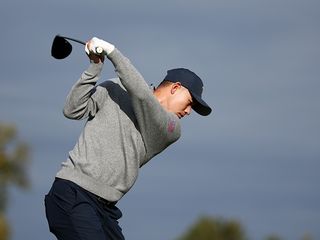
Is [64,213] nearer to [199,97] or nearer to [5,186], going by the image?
[199,97]

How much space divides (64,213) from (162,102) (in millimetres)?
1252

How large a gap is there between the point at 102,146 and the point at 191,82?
1.04m

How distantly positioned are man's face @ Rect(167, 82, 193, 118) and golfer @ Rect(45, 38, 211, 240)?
0.70ft

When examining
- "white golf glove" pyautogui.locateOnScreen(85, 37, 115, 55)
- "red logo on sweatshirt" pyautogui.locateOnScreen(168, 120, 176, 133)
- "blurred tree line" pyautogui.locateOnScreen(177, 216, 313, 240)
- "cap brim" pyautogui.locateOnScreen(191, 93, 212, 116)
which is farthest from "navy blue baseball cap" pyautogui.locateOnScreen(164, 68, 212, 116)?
"blurred tree line" pyautogui.locateOnScreen(177, 216, 313, 240)

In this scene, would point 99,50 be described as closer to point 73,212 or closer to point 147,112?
point 147,112

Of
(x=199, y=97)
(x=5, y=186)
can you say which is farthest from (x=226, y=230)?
(x=199, y=97)

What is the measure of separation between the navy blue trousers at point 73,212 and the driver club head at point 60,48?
997 mm

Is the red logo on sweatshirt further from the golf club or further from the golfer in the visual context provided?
the golf club

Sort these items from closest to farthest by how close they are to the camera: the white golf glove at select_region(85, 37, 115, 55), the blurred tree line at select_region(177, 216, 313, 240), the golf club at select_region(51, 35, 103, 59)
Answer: the white golf glove at select_region(85, 37, 115, 55), the golf club at select_region(51, 35, 103, 59), the blurred tree line at select_region(177, 216, 313, 240)

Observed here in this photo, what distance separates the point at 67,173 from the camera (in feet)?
31.2

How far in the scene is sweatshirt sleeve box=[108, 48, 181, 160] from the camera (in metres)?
9.24

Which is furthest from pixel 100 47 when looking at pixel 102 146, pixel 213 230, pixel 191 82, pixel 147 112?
pixel 213 230

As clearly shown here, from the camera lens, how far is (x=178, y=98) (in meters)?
10.0

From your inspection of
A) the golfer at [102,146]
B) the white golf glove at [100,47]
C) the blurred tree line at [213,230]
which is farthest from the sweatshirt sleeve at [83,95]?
the blurred tree line at [213,230]
